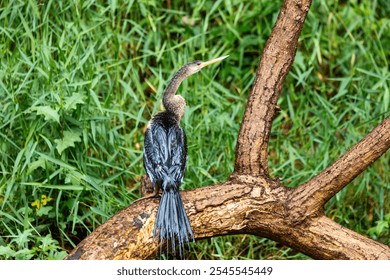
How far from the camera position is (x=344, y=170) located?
407cm

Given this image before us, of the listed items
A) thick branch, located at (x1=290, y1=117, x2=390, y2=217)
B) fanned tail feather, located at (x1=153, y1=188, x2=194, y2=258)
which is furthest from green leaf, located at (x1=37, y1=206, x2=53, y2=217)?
thick branch, located at (x1=290, y1=117, x2=390, y2=217)

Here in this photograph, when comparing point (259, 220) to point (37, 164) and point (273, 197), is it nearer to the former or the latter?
point (273, 197)

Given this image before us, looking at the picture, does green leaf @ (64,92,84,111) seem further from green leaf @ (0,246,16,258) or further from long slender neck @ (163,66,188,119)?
green leaf @ (0,246,16,258)

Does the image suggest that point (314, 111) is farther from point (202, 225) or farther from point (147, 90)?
point (202, 225)

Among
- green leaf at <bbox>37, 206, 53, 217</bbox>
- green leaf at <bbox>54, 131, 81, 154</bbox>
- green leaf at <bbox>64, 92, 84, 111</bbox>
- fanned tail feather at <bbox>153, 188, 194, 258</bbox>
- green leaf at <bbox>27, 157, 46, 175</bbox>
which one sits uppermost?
green leaf at <bbox>64, 92, 84, 111</bbox>

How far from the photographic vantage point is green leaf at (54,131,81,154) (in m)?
4.53

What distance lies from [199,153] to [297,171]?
693 mm

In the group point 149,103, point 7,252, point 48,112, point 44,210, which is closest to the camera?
point 7,252

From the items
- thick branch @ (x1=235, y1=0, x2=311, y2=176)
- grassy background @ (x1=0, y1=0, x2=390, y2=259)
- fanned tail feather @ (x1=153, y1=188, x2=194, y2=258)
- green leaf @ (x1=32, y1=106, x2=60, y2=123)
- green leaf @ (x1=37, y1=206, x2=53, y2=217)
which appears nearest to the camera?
fanned tail feather @ (x1=153, y1=188, x2=194, y2=258)

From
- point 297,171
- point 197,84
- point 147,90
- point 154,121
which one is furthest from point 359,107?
point 154,121

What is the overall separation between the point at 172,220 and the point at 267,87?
0.89 m

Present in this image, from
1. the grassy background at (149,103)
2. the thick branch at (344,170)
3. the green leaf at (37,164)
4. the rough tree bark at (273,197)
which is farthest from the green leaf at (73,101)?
the thick branch at (344,170)

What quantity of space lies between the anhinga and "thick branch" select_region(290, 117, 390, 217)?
593 millimetres

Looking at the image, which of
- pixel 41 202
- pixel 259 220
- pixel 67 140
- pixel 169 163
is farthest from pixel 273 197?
pixel 41 202
